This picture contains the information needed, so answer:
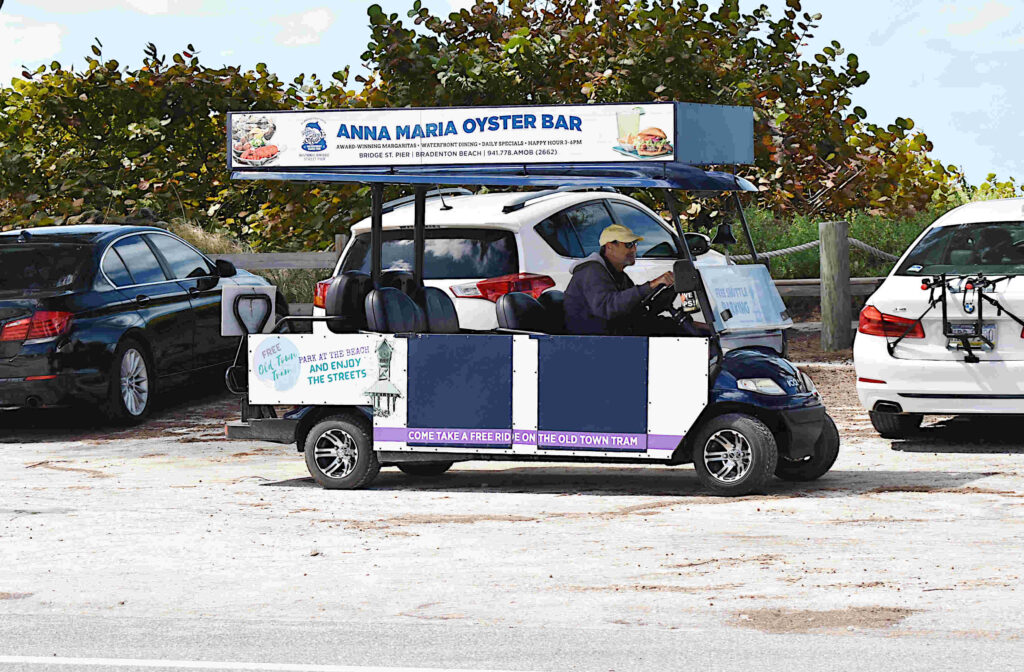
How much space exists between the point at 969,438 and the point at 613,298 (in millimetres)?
3967

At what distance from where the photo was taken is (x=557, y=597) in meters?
7.14

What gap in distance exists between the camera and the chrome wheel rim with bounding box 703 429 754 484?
9812 millimetres

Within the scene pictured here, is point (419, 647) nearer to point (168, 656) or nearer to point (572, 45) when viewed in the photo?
point (168, 656)

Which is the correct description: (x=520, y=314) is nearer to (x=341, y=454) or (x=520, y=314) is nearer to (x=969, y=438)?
(x=341, y=454)

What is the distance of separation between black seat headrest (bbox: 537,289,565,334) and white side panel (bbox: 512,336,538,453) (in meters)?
0.43

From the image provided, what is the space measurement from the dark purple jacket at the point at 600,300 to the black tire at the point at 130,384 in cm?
517

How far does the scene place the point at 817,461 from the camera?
34.0 feet

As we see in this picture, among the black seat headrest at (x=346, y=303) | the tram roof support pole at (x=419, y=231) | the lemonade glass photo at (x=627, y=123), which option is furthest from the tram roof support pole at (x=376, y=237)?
the lemonade glass photo at (x=627, y=123)

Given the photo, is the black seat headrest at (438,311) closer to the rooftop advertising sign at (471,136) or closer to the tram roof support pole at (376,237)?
the tram roof support pole at (376,237)

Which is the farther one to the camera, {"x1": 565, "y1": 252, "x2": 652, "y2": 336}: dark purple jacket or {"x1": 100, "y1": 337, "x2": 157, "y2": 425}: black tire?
{"x1": 100, "y1": 337, "x2": 157, "y2": 425}: black tire

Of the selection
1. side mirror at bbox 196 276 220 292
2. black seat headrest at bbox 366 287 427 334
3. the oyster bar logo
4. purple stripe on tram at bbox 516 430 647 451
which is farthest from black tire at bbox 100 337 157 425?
purple stripe on tram at bbox 516 430 647 451

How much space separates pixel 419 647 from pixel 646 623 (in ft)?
3.20

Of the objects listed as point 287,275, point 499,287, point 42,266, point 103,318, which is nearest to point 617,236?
point 499,287

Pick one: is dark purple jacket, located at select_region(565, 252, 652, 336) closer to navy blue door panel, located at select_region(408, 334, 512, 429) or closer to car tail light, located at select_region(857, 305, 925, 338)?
navy blue door panel, located at select_region(408, 334, 512, 429)
